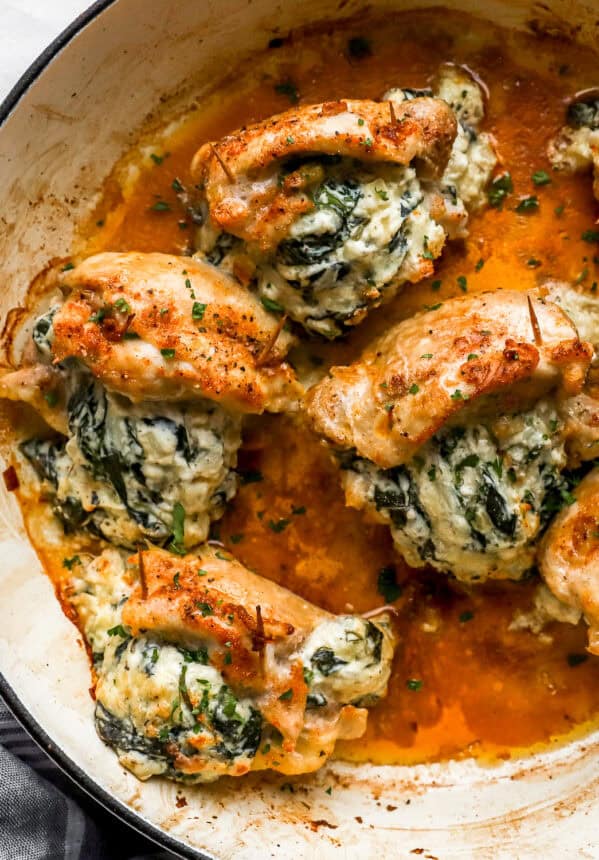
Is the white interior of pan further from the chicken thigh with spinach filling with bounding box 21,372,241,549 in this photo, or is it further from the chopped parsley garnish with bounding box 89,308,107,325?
the chopped parsley garnish with bounding box 89,308,107,325

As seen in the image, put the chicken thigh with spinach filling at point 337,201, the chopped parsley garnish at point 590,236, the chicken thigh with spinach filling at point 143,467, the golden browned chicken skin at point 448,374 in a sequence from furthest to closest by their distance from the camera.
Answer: the chopped parsley garnish at point 590,236 < the chicken thigh with spinach filling at point 143,467 < the chicken thigh with spinach filling at point 337,201 < the golden browned chicken skin at point 448,374

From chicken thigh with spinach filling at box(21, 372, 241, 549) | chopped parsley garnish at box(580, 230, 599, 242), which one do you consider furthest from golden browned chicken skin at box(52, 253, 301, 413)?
chopped parsley garnish at box(580, 230, 599, 242)

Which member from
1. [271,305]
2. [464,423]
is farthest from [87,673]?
[464,423]

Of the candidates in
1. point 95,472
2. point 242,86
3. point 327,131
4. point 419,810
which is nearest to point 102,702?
point 95,472

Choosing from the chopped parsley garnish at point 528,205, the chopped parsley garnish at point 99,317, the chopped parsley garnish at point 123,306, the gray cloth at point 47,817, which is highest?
the chopped parsley garnish at point 123,306

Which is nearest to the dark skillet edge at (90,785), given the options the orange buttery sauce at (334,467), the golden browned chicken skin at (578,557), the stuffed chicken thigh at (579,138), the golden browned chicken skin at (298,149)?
the orange buttery sauce at (334,467)

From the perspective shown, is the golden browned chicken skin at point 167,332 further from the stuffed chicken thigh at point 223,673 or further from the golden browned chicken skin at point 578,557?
the golden browned chicken skin at point 578,557

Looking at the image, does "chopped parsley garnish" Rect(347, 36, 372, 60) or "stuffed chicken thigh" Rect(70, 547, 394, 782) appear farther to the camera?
"chopped parsley garnish" Rect(347, 36, 372, 60)

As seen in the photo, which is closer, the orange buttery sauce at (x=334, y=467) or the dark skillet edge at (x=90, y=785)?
the dark skillet edge at (x=90, y=785)
